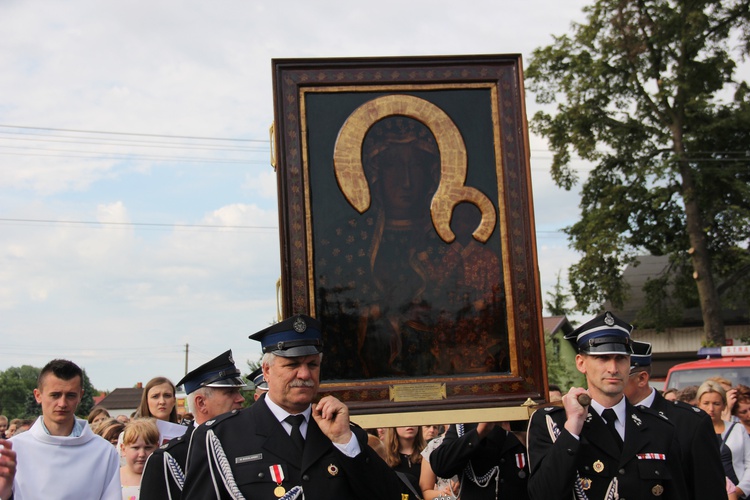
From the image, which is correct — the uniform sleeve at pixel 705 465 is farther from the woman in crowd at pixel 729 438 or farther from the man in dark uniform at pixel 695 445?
the woman in crowd at pixel 729 438

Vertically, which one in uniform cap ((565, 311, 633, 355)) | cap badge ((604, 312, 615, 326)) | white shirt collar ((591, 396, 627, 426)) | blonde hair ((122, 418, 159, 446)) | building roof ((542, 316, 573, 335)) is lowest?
blonde hair ((122, 418, 159, 446))

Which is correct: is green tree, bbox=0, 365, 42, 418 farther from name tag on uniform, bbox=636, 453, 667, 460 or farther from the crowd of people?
name tag on uniform, bbox=636, 453, 667, 460

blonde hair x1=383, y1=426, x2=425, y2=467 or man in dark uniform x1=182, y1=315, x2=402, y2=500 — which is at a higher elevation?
man in dark uniform x1=182, y1=315, x2=402, y2=500

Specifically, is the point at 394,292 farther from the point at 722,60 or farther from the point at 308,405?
the point at 722,60

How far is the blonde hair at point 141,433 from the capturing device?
611 cm

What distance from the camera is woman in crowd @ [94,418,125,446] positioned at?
772cm

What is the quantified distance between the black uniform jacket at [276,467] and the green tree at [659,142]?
915 inches

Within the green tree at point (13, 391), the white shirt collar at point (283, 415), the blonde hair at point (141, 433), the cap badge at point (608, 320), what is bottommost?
the green tree at point (13, 391)

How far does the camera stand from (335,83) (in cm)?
521

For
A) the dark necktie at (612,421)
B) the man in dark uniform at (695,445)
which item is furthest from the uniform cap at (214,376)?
the man in dark uniform at (695,445)

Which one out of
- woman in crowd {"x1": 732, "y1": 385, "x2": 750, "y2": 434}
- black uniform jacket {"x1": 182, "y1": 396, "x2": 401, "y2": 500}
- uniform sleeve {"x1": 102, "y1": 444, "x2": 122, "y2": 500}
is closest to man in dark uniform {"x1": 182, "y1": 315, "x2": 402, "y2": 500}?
black uniform jacket {"x1": 182, "y1": 396, "x2": 401, "y2": 500}

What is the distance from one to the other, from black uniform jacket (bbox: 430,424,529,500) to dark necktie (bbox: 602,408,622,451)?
1197 mm

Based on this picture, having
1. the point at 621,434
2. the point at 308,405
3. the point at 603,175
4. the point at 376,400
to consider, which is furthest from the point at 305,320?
the point at 603,175

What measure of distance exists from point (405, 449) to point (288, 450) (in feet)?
13.9
